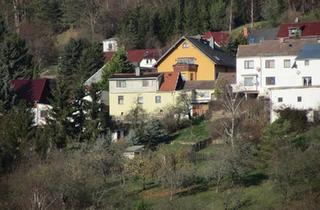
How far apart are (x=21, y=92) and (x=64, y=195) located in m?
17.6

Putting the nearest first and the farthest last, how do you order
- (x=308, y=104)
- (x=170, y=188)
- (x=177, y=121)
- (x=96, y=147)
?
(x=170, y=188)
(x=96, y=147)
(x=308, y=104)
(x=177, y=121)

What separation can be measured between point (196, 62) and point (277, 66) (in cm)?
682

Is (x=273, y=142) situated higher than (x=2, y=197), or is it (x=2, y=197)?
(x=273, y=142)

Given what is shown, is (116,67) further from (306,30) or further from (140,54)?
(140,54)

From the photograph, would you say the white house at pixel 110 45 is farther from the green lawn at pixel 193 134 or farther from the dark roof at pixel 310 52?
the green lawn at pixel 193 134

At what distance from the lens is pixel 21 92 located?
4250 cm

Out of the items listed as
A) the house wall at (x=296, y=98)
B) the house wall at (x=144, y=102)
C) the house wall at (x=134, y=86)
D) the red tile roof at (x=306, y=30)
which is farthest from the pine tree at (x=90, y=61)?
the house wall at (x=296, y=98)

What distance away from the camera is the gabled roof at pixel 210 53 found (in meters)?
44.8

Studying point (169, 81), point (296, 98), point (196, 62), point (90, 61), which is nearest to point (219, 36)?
point (90, 61)

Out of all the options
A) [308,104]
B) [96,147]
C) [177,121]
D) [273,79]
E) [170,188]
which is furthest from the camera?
[273,79]

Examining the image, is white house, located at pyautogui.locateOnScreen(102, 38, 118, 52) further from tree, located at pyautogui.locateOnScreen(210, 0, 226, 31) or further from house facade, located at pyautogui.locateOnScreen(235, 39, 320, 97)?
house facade, located at pyautogui.locateOnScreen(235, 39, 320, 97)

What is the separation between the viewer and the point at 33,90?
42812 mm

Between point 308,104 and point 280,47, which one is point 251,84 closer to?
point 280,47

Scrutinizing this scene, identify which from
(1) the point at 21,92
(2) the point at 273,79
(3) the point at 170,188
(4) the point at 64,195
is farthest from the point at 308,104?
(1) the point at 21,92
